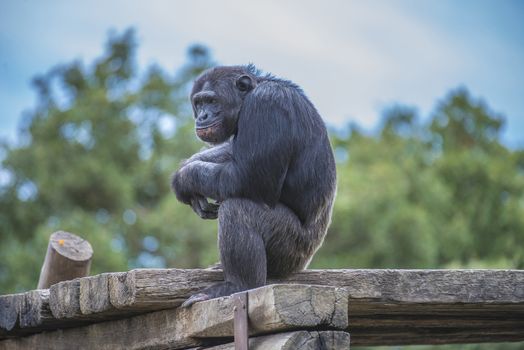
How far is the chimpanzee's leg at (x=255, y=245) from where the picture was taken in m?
5.46

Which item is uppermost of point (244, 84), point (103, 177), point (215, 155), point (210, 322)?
point (103, 177)

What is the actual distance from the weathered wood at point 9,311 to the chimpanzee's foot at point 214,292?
1691 millimetres

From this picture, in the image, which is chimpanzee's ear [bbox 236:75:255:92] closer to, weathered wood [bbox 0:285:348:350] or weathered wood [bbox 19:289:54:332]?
weathered wood [bbox 0:285:348:350]

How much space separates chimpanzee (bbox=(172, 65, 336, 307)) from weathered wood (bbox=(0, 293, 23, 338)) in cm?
138

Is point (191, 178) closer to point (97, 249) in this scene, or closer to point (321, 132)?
point (321, 132)

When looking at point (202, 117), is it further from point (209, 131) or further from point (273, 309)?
point (273, 309)

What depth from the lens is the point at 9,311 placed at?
6566mm

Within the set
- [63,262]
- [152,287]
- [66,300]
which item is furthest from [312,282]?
[63,262]

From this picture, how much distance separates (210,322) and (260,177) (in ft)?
3.62

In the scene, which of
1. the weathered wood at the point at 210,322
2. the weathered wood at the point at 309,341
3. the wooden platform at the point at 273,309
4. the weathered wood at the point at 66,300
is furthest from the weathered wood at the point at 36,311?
the weathered wood at the point at 309,341

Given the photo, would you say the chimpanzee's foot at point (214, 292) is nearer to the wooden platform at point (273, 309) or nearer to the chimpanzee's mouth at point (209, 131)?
the wooden platform at point (273, 309)

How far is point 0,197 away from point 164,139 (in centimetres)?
376

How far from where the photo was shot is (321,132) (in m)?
6.18

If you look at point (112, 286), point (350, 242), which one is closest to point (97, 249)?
point (350, 242)
